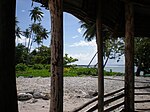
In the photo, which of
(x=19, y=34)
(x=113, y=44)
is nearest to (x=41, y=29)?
(x=19, y=34)

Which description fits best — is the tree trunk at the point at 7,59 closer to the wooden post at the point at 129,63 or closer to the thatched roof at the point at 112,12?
the thatched roof at the point at 112,12

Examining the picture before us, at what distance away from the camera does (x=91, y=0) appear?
525 centimetres

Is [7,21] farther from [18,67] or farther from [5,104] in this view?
[18,67]

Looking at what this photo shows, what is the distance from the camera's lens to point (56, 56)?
3.93m

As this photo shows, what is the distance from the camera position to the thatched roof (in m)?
5.07

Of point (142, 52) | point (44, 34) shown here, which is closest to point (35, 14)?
point (44, 34)

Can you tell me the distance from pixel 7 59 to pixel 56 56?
3.42ft

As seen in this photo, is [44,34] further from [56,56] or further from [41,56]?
[56,56]

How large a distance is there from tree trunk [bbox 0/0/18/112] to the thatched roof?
158 centimetres

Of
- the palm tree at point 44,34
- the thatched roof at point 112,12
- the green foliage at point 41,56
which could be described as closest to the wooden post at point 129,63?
the thatched roof at point 112,12

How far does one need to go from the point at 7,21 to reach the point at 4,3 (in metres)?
0.21

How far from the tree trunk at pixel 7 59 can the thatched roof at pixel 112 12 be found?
1.58 meters

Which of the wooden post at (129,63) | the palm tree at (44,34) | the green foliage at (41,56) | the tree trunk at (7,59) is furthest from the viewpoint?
the palm tree at (44,34)

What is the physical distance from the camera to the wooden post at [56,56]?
388cm
